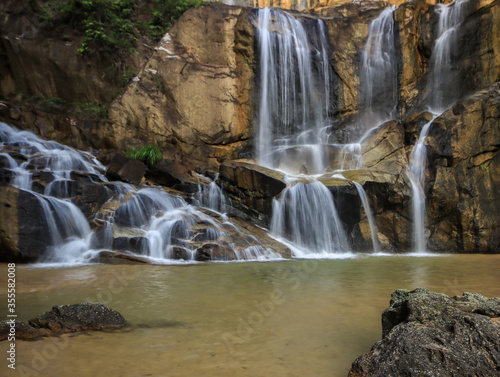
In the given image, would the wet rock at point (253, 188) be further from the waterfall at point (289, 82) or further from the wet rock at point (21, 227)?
the wet rock at point (21, 227)

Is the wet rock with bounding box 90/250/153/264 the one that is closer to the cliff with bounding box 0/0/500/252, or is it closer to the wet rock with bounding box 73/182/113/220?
the wet rock with bounding box 73/182/113/220

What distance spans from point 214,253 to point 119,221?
2.67 meters

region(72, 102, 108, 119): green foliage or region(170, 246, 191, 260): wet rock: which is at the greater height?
region(72, 102, 108, 119): green foliage

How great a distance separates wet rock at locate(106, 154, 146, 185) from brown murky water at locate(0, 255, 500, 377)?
4973 millimetres

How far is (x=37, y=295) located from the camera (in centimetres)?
534

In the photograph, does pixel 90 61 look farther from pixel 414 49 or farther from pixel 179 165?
pixel 414 49

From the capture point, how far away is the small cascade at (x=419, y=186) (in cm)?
1161

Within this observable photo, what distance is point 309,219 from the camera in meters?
11.5

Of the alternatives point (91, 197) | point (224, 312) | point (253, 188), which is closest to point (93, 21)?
point (91, 197)

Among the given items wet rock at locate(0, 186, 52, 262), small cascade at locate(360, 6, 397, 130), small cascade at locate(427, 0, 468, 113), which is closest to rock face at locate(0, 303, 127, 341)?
wet rock at locate(0, 186, 52, 262)

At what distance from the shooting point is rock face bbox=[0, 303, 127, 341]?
11.2 ft

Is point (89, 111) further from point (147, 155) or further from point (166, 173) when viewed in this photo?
point (166, 173)

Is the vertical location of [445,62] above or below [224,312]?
above

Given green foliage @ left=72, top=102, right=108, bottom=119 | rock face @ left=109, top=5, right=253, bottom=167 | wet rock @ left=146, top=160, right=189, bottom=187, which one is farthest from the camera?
green foliage @ left=72, top=102, right=108, bottom=119
